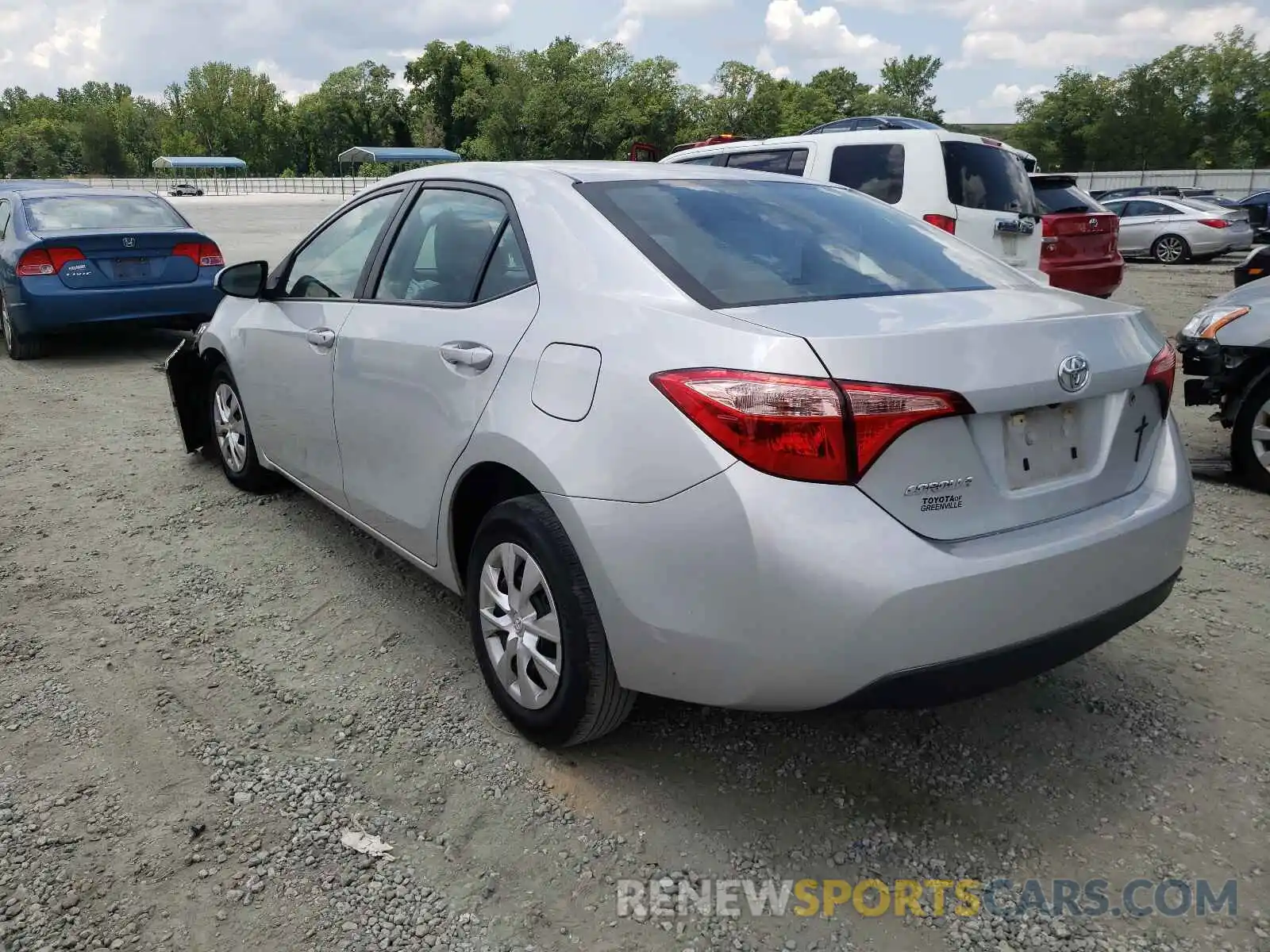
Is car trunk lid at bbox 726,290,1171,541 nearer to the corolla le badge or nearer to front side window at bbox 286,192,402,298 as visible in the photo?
the corolla le badge

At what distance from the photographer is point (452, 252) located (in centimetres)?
329

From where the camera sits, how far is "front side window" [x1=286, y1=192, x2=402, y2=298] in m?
3.75

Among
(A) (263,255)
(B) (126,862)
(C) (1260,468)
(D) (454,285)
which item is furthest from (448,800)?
(A) (263,255)

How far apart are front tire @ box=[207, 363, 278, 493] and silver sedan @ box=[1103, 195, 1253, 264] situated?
20329 mm

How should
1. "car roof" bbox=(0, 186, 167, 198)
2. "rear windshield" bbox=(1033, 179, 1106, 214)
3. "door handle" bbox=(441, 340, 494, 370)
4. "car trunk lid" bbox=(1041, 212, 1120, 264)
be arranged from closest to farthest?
"door handle" bbox=(441, 340, 494, 370) → "car trunk lid" bbox=(1041, 212, 1120, 264) → "rear windshield" bbox=(1033, 179, 1106, 214) → "car roof" bbox=(0, 186, 167, 198)

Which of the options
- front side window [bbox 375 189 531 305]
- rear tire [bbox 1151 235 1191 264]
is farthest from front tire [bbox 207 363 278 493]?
rear tire [bbox 1151 235 1191 264]

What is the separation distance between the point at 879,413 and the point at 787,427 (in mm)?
201

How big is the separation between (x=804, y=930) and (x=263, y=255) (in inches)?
778

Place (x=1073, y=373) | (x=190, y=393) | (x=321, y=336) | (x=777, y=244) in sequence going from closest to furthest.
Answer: (x=1073, y=373) → (x=777, y=244) → (x=321, y=336) → (x=190, y=393)

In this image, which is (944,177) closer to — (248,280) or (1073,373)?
(248,280)

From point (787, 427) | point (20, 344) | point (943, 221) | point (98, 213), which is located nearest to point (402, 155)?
point (98, 213)

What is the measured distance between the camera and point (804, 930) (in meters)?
2.21

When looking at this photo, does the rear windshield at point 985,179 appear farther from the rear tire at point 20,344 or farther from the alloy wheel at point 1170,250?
the alloy wheel at point 1170,250

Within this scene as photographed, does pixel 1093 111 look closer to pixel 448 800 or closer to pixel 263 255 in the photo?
pixel 263 255
